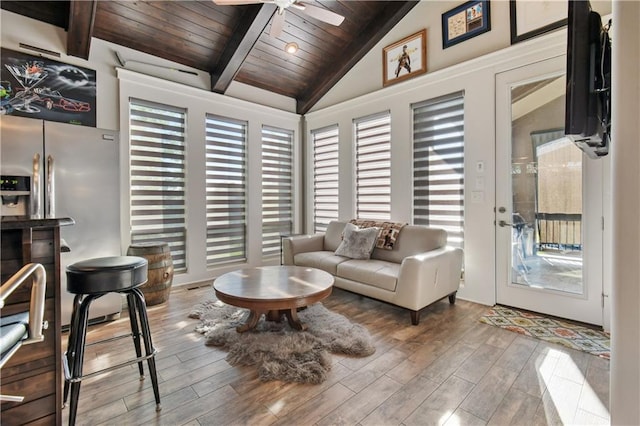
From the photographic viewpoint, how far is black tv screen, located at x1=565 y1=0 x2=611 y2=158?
1553 millimetres

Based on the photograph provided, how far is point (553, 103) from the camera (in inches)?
112

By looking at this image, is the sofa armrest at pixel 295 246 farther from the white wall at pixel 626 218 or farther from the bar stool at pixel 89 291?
the white wall at pixel 626 218

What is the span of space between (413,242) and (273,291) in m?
1.78

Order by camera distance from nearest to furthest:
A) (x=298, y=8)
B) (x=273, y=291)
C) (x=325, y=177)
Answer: (x=273, y=291), (x=298, y=8), (x=325, y=177)

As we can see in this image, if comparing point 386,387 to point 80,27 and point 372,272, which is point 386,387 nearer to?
point 372,272

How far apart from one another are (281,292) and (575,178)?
284 cm

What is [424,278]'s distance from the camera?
273 cm

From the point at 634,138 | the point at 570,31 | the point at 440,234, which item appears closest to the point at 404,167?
the point at 440,234

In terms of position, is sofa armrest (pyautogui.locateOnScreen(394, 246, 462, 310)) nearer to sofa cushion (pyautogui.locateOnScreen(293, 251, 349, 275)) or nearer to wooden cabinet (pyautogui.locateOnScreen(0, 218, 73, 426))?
sofa cushion (pyautogui.locateOnScreen(293, 251, 349, 275))

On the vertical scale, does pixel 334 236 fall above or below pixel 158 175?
below

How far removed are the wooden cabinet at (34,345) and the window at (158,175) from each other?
2.50 meters

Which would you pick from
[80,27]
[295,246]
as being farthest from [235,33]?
[295,246]

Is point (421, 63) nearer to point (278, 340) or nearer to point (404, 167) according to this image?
point (404, 167)

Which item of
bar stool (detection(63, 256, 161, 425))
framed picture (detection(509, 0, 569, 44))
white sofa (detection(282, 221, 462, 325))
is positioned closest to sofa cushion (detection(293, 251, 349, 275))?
white sofa (detection(282, 221, 462, 325))
